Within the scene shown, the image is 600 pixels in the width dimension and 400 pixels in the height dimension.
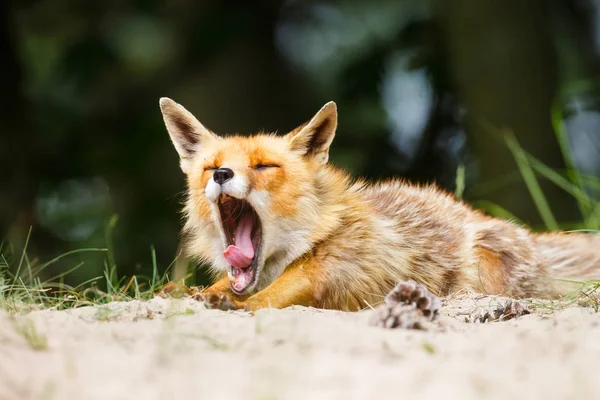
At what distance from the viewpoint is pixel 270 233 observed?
15.5ft

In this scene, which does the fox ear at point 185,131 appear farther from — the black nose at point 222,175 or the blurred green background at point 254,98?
the blurred green background at point 254,98

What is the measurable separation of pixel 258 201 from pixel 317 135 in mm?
735

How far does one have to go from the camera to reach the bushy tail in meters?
5.79

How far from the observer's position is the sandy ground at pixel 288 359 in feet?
7.90

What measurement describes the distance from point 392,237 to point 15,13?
6592 millimetres

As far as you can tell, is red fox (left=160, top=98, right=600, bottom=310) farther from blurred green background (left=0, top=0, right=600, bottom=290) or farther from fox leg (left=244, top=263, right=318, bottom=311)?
blurred green background (left=0, top=0, right=600, bottom=290)

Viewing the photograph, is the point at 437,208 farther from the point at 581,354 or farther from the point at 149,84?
the point at 149,84

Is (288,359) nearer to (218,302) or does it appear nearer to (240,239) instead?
(218,302)

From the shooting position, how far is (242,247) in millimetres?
4801

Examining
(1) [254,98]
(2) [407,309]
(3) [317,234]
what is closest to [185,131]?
(3) [317,234]

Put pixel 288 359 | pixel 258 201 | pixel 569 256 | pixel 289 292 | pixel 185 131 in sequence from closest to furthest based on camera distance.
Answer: pixel 288 359 → pixel 289 292 → pixel 258 201 → pixel 185 131 → pixel 569 256

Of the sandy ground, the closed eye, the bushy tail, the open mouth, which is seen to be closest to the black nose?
the open mouth

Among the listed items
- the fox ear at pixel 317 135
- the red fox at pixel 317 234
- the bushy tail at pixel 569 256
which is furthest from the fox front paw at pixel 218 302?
the bushy tail at pixel 569 256

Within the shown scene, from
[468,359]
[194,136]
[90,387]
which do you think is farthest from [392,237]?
[90,387]
